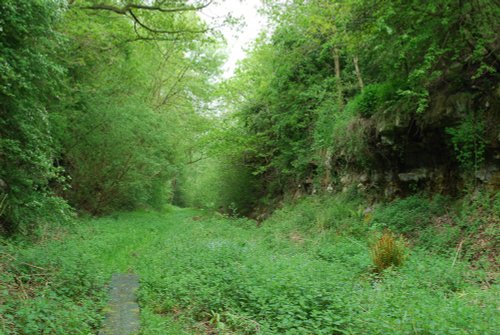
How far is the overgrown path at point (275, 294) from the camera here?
416cm

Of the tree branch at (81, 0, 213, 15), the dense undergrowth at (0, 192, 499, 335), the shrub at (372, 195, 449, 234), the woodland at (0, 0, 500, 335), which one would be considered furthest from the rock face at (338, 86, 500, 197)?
the tree branch at (81, 0, 213, 15)

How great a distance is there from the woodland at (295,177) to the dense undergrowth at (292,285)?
36mm

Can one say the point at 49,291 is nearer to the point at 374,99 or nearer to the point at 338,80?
the point at 374,99

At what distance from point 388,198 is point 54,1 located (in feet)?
32.7

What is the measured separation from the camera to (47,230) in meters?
9.50

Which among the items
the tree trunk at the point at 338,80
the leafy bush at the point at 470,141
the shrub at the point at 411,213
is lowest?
the shrub at the point at 411,213

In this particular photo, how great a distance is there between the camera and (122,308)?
5.89 m

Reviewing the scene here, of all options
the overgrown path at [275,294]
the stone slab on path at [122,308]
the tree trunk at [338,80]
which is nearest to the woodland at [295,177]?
the overgrown path at [275,294]

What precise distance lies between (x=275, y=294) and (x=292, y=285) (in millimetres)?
277

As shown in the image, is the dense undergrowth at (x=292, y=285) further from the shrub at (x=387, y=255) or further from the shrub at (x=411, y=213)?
the shrub at (x=387, y=255)

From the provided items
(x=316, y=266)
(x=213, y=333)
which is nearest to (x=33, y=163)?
(x=213, y=333)

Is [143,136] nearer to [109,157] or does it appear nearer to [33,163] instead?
[109,157]

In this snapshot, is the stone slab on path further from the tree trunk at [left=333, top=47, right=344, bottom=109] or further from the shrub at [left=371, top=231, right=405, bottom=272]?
the tree trunk at [left=333, top=47, right=344, bottom=109]

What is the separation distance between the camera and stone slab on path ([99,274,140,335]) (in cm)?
499
